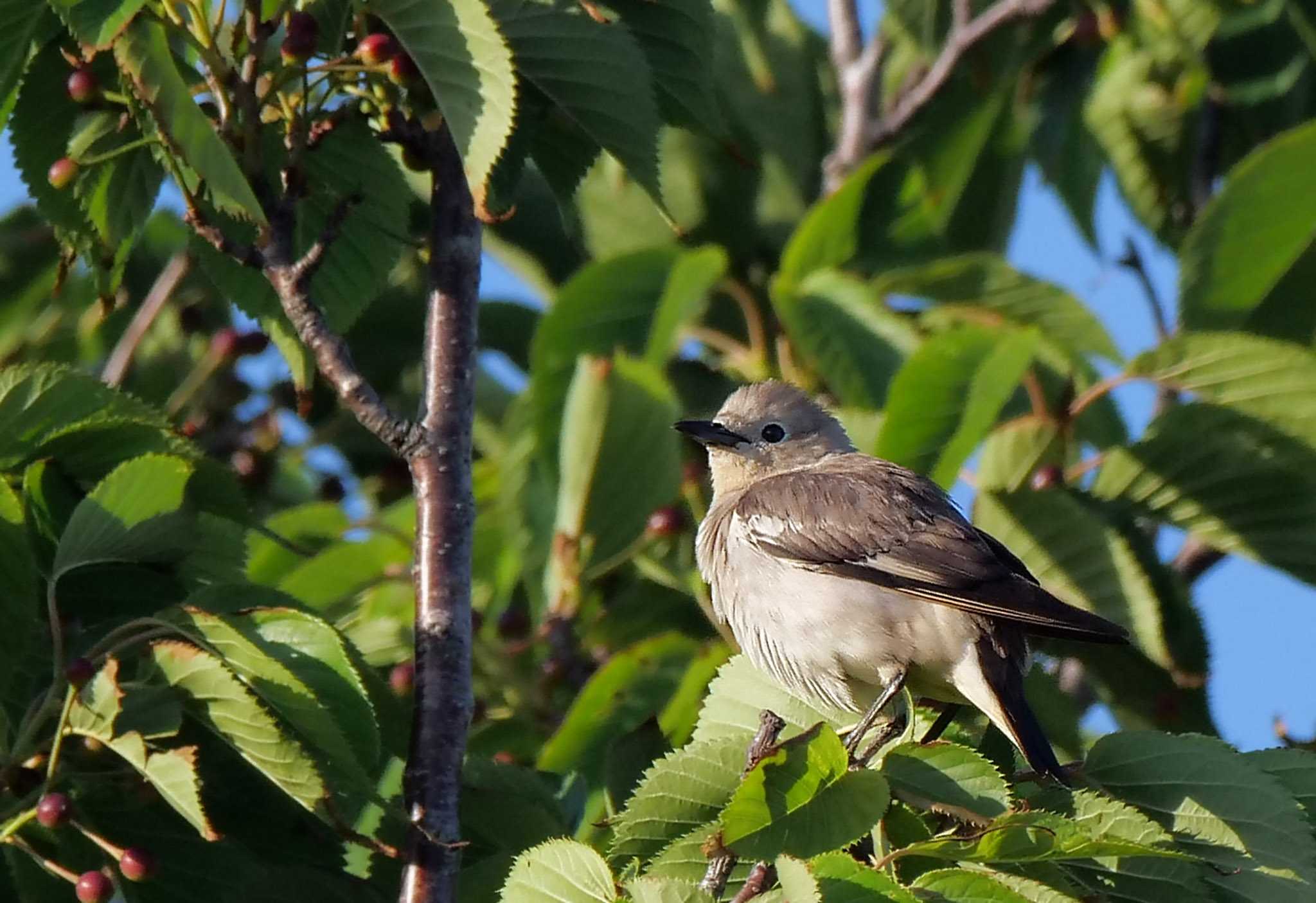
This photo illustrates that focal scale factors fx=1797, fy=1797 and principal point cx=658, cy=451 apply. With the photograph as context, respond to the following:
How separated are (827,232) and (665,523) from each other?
1.32 m

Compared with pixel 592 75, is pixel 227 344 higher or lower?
lower

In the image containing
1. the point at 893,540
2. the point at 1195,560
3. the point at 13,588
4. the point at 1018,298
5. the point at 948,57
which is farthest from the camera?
the point at 948,57

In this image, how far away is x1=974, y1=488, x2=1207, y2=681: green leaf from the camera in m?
5.22

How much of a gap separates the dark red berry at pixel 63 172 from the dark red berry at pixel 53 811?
4.47 ft

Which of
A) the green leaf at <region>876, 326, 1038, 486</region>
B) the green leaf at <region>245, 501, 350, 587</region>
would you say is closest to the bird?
the green leaf at <region>876, 326, 1038, 486</region>

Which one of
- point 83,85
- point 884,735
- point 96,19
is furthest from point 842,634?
point 96,19

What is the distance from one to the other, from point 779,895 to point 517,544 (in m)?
2.93

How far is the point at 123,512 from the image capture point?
384 centimetres

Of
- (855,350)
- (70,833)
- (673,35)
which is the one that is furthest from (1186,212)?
(70,833)

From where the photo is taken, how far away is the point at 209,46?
389cm

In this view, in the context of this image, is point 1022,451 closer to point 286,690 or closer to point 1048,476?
point 1048,476

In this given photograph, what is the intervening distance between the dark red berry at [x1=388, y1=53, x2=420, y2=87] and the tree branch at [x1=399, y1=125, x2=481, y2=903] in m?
0.19

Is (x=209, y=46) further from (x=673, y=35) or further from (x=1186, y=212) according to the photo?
(x=1186, y=212)

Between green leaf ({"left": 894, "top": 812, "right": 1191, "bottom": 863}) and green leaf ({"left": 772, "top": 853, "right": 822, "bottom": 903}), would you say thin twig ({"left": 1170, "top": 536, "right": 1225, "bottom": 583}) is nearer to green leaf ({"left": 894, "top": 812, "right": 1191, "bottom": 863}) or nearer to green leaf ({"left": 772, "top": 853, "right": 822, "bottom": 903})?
green leaf ({"left": 894, "top": 812, "right": 1191, "bottom": 863})
